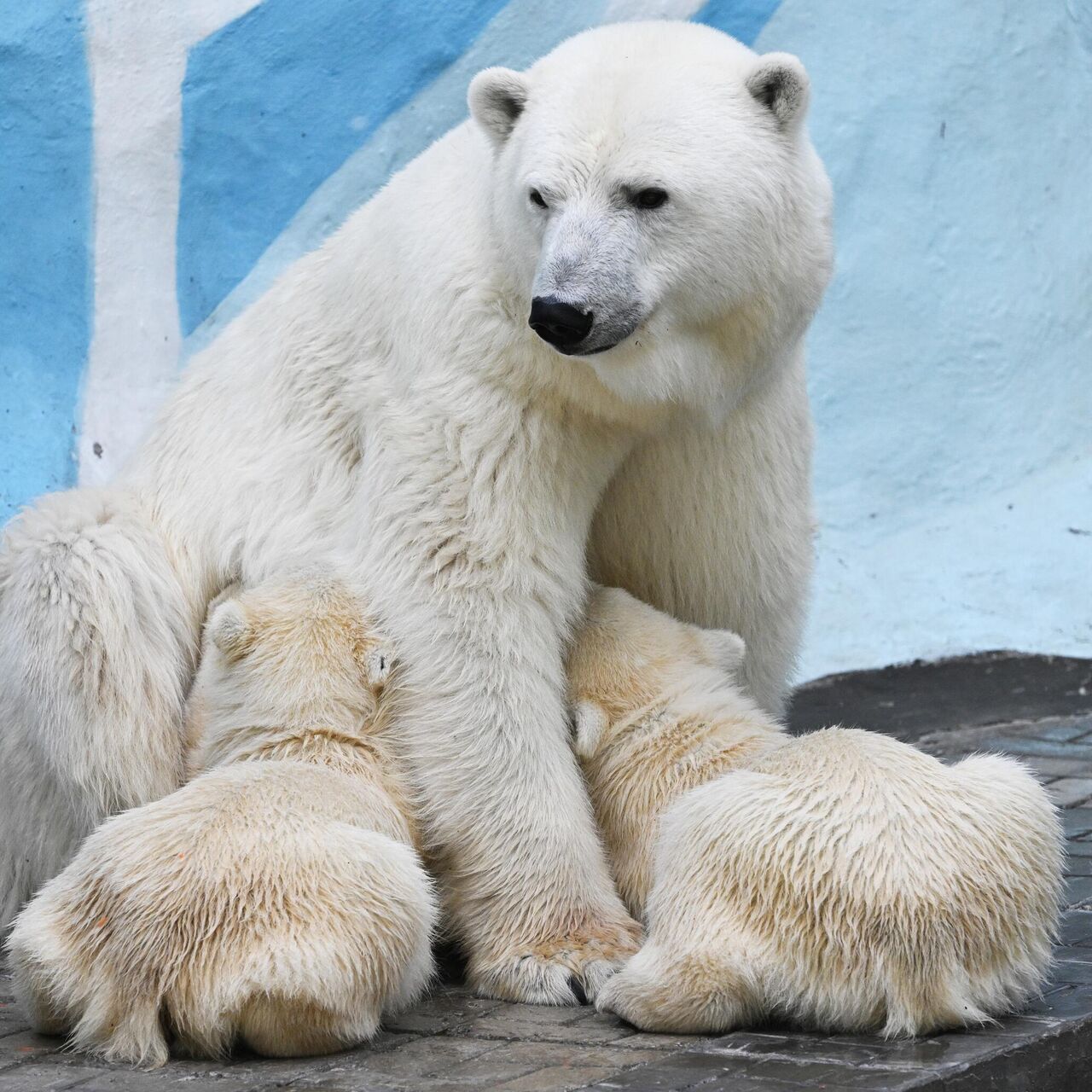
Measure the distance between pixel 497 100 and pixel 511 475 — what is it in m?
0.73

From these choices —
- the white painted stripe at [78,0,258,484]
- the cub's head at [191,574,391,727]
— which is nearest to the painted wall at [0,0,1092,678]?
the white painted stripe at [78,0,258,484]

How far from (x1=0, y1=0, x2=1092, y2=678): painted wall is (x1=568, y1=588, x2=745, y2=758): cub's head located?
2.23m

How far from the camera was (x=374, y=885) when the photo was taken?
10.6ft

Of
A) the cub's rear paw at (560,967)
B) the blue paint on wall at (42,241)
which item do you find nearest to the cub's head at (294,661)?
the cub's rear paw at (560,967)

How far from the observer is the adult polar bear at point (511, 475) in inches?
137

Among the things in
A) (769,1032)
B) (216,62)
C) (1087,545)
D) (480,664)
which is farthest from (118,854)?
(1087,545)

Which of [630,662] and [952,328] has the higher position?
[630,662]

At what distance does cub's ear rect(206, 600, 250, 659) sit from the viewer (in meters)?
3.62

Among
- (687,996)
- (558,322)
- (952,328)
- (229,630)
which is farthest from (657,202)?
(952,328)

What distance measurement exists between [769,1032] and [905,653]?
3201 millimetres

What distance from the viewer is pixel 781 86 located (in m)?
3.57

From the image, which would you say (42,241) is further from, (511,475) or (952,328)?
(952,328)

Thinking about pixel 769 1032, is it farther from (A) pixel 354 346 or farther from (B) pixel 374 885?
(A) pixel 354 346

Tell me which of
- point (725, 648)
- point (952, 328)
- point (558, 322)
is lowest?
point (952, 328)
